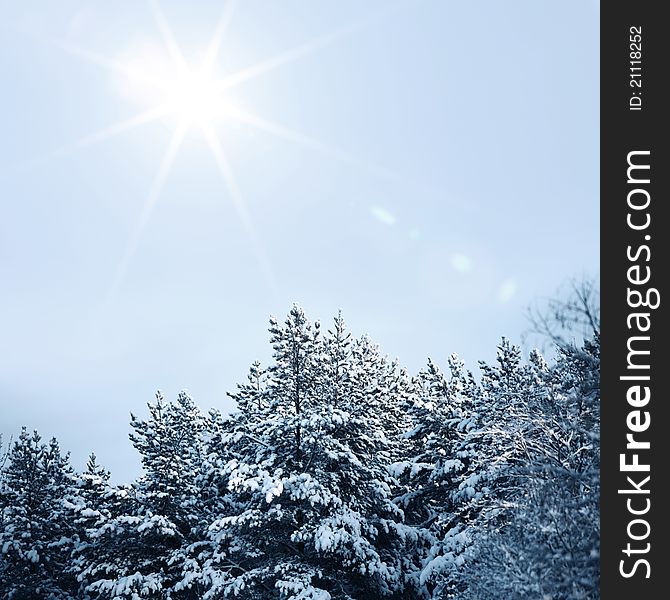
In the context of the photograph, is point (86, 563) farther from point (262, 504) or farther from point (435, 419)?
point (435, 419)

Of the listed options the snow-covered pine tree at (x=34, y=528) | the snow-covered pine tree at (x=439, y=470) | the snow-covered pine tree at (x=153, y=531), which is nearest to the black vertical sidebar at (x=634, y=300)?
the snow-covered pine tree at (x=439, y=470)

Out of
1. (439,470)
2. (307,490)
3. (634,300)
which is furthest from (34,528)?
(634,300)

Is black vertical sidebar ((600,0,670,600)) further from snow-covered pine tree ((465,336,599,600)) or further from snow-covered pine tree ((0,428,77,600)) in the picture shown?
snow-covered pine tree ((0,428,77,600))

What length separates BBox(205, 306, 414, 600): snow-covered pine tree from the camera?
17.8 meters

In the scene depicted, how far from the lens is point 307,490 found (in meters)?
17.8

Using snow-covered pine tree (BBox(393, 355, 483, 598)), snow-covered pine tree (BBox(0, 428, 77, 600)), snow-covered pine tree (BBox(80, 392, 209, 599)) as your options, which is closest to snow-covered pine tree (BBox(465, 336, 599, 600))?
snow-covered pine tree (BBox(393, 355, 483, 598))

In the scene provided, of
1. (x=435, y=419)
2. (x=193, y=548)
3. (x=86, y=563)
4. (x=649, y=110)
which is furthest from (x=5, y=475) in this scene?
(x=649, y=110)

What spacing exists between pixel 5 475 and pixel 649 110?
31164 mm

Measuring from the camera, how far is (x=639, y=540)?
8.88m

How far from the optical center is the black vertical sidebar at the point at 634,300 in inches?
352

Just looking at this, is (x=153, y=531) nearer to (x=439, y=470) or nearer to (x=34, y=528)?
(x=34, y=528)

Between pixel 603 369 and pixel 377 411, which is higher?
pixel 377 411

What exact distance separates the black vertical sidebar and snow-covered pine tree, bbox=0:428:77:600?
20713 mm

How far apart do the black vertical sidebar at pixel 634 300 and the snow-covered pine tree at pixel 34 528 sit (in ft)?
68.0
